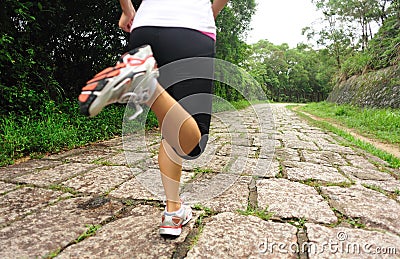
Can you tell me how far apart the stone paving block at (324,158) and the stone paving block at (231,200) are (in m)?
1.13

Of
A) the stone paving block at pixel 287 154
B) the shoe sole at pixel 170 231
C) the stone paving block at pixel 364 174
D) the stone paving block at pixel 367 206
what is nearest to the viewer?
the shoe sole at pixel 170 231

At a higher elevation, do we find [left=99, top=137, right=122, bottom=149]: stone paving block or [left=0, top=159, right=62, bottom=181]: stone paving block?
[left=0, top=159, right=62, bottom=181]: stone paving block

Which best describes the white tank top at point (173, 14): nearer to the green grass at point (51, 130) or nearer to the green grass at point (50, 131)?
the green grass at point (51, 130)

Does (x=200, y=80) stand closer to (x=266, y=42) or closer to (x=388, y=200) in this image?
(x=388, y=200)

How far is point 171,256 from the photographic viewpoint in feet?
3.50

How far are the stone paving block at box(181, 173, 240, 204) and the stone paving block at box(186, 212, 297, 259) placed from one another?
0.31 m

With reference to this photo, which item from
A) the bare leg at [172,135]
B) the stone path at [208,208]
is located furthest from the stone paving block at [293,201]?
the bare leg at [172,135]

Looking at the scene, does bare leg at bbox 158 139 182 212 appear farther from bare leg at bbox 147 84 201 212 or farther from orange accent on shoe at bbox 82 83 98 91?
orange accent on shoe at bbox 82 83 98 91

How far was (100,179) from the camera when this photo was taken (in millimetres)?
1988

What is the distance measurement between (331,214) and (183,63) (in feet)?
3.56

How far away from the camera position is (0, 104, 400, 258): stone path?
1.13 meters

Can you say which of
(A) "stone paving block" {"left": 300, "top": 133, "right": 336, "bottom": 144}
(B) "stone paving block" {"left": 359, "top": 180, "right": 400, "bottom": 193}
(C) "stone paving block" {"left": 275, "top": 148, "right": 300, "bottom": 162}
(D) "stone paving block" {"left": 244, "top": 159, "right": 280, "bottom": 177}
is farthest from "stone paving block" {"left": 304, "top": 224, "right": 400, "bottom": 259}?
(A) "stone paving block" {"left": 300, "top": 133, "right": 336, "bottom": 144}

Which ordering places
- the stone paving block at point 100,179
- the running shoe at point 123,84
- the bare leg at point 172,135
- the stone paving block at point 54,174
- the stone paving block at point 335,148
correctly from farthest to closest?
1. the stone paving block at point 335,148
2. the stone paving block at point 54,174
3. the stone paving block at point 100,179
4. the bare leg at point 172,135
5. the running shoe at point 123,84

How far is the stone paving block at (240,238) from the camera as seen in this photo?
109 cm
